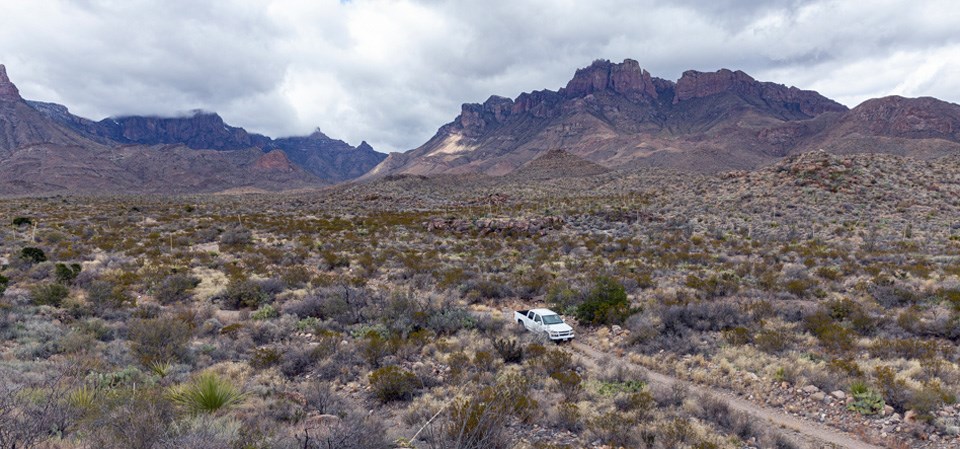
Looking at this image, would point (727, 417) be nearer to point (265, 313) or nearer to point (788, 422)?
point (788, 422)

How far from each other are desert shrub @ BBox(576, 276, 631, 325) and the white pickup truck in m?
1.49

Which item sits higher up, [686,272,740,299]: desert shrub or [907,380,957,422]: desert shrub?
[686,272,740,299]: desert shrub

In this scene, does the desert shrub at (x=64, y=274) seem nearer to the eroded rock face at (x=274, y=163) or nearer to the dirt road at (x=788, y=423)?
the dirt road at (x=788, y=423)

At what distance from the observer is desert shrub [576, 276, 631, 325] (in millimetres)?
13430

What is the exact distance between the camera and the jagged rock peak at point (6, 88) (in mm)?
174125

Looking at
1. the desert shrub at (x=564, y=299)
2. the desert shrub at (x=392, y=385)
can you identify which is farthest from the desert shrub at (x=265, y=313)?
the desert shrub at (x=564, y=299)

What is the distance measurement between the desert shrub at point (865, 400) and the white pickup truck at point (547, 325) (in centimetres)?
606

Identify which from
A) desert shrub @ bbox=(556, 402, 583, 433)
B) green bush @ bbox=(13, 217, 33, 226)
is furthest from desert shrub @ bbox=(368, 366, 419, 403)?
green bush @ bbox=(13, 217, 33, 226)

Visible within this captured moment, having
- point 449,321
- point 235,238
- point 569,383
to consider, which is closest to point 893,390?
point 569,383

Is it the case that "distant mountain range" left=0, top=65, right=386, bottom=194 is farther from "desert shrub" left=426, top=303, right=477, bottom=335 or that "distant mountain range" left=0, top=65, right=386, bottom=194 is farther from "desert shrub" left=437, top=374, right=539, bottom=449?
"desert shrub" left=437, top=374, right=539, bottom=449

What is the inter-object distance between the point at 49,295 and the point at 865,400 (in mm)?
20432

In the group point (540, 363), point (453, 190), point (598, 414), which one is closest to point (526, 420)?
point (598, 414)

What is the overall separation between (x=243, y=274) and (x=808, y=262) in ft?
78.0

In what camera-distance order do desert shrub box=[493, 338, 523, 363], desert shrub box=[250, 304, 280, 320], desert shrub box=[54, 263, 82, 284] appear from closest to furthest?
1. desert shrub box=[493, 338, 523, 363]
2. desert shrub box=[250, 304, 280, 320]
3. desert shrub box=[54, 263, 82, 284]
